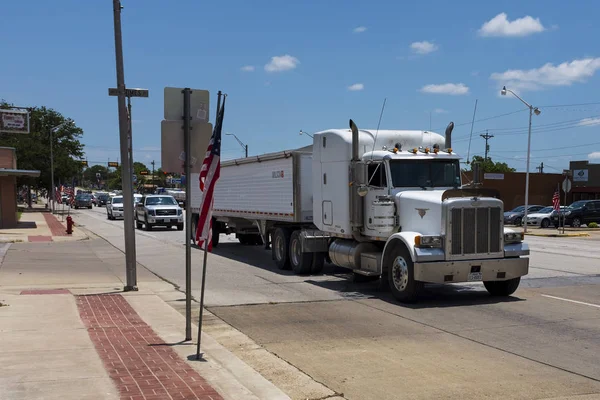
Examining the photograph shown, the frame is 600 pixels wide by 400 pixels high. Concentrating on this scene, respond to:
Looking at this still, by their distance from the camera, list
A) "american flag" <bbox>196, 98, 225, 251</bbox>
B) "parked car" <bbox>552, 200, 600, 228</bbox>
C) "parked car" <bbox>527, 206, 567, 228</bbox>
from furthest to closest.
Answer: "parked car" <bbox>552, 200, 600, 228</bbox>, "parked car" <bbox>527, 206, 567, 228</bbox>, "american flag" <bbox>196, 98, 225, 251</bbox>

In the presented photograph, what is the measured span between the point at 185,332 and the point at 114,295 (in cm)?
407

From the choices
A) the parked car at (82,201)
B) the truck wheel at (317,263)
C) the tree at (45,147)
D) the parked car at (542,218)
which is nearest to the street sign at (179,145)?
the truck wheel at (317,263)

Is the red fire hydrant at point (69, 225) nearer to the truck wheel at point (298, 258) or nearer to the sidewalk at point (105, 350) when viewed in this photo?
the sidewalk at point (105, 350)

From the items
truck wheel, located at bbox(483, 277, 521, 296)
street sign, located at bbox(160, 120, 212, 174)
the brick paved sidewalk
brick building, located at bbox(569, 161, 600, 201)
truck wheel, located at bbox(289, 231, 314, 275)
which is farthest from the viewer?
brick building, located at bbox(569, 161, 600, 201)

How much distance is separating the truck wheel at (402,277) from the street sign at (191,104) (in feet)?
15.4

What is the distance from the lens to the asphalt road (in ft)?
21.3

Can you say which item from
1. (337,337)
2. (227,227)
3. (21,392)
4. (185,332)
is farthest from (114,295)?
(227,227)

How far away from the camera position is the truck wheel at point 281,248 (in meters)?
16.3

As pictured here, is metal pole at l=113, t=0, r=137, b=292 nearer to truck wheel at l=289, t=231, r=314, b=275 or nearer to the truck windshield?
truck wheel at l=289, t=231, r=314, b=275

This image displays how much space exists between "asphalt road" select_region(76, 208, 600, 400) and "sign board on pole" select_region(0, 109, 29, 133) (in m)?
41.2

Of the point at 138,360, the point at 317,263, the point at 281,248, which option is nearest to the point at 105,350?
the point at 138,360

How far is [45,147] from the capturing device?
213 ft

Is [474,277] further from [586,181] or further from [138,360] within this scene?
[586,181]

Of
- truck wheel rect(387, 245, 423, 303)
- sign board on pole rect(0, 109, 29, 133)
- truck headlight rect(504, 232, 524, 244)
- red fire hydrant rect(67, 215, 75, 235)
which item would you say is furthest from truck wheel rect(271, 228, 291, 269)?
sign board on pole rect(0, 109, 29, 133)
